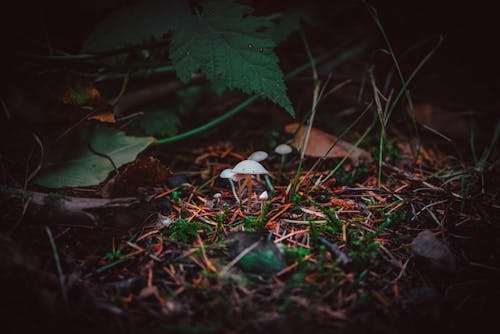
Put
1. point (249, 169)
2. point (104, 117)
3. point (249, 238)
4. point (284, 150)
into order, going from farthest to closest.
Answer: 1. point (284, 150)
2. point (104, 117)
3. point (249, 169)
4. point (249, 238)

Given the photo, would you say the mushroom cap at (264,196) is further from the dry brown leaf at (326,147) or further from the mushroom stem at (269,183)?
the dry brown leaf at (326,147)

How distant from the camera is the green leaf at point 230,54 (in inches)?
66.2

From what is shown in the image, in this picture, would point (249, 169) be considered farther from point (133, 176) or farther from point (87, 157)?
point (87, 157)

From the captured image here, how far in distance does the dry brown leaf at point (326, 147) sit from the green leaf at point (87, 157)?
1.06 m

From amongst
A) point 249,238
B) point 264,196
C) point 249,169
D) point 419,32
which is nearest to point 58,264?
point 249,238

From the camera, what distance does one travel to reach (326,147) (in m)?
2.19

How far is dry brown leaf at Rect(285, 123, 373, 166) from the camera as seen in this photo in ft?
7.04

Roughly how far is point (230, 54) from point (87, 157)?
3.54 feet

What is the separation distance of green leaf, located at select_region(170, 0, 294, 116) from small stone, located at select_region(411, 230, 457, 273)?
893mm

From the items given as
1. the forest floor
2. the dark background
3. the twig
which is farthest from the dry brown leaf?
the twig

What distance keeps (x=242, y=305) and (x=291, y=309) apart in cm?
18

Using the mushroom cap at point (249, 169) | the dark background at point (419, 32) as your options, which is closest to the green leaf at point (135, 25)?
the dark background at point (419, 32)

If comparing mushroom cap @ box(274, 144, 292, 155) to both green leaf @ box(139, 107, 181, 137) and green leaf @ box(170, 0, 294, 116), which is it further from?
green leaf @ box(139, 107, 181, 137)

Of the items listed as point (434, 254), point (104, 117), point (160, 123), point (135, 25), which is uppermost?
point (135, 25)
